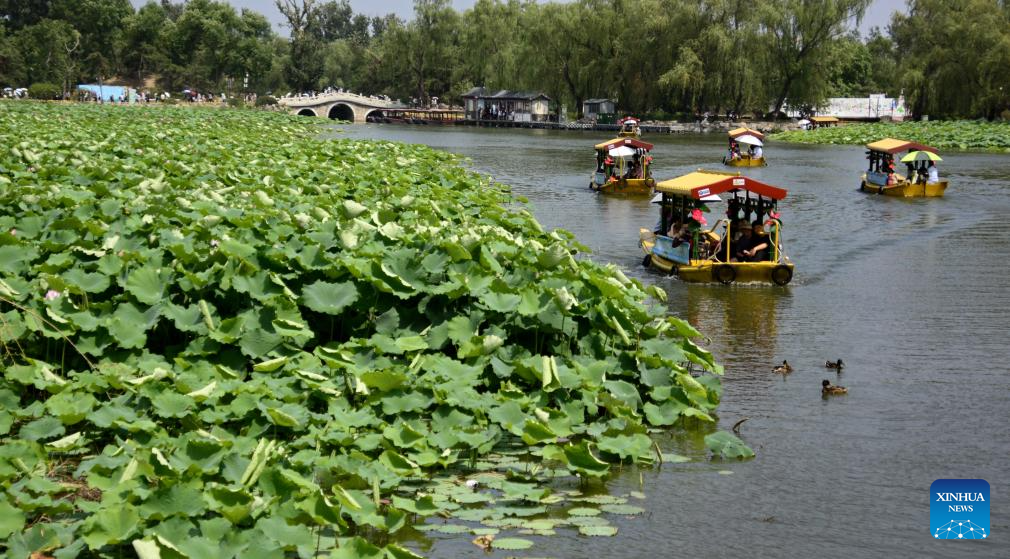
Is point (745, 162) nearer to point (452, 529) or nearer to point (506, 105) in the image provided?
point (452, 529)

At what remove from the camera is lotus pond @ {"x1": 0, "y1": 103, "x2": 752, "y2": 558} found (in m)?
6.14

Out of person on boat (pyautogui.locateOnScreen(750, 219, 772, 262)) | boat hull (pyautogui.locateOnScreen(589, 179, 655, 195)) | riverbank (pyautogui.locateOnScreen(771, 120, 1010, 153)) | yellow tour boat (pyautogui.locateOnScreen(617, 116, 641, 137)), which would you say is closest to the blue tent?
yellow tour boat (pyautogui.locateOnScreen(617, 116, 641, 137))

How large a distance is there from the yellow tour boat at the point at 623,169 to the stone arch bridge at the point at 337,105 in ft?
211

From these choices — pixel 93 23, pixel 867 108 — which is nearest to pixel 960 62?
pixel 867 108

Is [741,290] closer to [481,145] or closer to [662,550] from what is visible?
[662,550]

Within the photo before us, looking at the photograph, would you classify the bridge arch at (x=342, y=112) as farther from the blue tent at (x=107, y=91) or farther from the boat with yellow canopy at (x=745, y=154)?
the boat with yellow canopy at (x=745, y=154)

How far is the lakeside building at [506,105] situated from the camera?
87000mm

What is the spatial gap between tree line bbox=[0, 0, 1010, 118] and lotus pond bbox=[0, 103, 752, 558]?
60.3m

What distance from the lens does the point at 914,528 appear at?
7.36m

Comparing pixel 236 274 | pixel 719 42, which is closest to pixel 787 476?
pixel 236 274

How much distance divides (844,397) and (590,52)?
70.6m

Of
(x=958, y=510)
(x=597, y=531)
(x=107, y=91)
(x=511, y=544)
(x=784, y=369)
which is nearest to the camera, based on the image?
(x=511, y=544)

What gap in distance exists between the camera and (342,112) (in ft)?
347

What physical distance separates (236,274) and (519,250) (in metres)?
2.93
